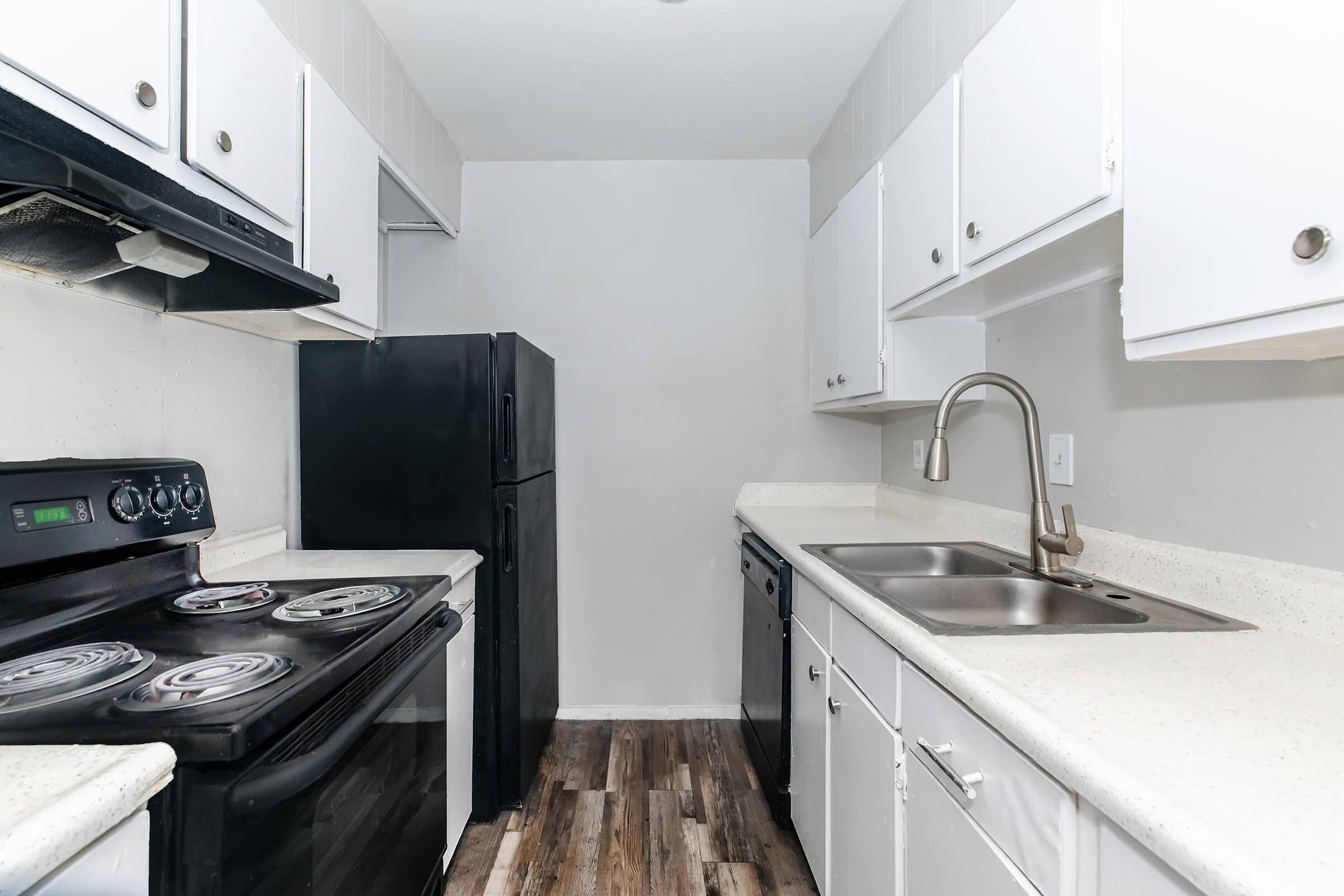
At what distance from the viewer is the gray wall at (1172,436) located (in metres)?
0.99

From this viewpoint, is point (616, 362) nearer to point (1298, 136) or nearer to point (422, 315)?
point (422, 315)

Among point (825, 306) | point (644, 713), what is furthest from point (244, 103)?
point (644, 713)

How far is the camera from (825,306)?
2533mm

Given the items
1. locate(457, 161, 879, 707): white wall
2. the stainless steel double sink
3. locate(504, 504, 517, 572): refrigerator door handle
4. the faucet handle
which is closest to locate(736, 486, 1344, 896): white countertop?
the stainless steel double sink

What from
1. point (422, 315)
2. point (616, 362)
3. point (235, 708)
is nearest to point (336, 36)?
point (422, 315)

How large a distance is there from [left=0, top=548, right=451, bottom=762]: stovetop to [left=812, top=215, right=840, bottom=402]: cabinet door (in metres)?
1.62

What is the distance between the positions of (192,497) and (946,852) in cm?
158

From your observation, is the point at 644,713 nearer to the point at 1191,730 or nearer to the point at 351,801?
the point at 351,801

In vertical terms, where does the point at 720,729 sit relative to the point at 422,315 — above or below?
below

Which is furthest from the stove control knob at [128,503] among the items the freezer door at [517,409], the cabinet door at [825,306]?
the cabinet door at [825,306]

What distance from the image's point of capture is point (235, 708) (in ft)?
2.62

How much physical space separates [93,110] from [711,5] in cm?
148

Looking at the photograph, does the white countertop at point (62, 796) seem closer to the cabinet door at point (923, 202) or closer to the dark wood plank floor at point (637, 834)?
the dark wood plank floor at point (637, 834)

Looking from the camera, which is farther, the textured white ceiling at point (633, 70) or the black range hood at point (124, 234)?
the textured white ceiling at point (633, 70)
